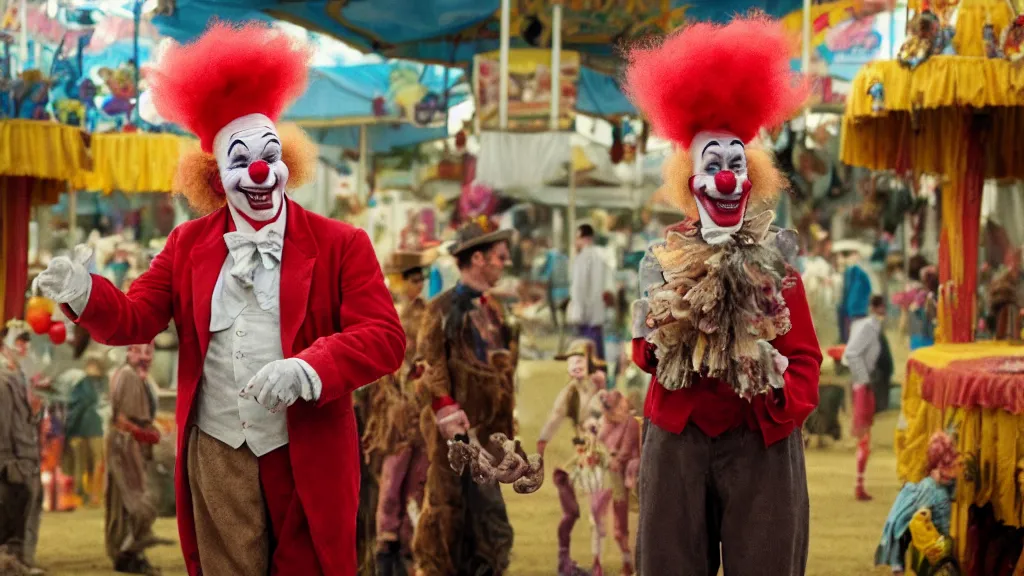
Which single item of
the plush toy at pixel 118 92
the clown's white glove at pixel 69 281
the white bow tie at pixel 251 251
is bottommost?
the clown's white glove at pixel 69 281

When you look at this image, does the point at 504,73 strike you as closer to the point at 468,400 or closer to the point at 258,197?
the point at 468,400

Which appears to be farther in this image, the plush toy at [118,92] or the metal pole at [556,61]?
the metal pole at [556,61]

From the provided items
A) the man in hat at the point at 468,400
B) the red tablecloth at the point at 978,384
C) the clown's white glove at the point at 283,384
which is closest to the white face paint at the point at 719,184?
the clown's white glove at the point at 283,384

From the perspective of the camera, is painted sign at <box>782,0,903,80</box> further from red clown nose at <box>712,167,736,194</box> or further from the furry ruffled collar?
the furry ruffled collar

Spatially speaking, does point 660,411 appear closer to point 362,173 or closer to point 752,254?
point 752,254

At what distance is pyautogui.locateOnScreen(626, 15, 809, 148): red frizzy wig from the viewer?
3.56 meters

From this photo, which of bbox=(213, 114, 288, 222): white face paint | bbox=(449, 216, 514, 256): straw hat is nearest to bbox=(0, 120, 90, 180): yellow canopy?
bbox=(449, 216, 514, 256): straw hat

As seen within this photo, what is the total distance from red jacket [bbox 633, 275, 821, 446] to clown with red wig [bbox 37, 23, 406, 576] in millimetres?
660

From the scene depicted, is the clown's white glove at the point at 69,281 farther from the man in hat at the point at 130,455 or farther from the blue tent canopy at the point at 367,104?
the blue tent canopy at the point at 367,104

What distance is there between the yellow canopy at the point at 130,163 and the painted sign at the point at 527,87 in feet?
6.25

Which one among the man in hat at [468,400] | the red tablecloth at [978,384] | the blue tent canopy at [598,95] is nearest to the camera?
the red tablecloth at [978,384]

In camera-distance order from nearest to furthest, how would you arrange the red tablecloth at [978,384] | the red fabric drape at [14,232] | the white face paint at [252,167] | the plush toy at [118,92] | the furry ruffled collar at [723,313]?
the furry ruffled collar at [723,313], the white face paint at [252,167], the red tablecloth at [978,384], the red fabric drape at [14,232], the plush toy at [118,92]

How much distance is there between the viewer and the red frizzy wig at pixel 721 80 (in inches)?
140

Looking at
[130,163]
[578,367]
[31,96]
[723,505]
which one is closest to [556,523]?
[578,367]
